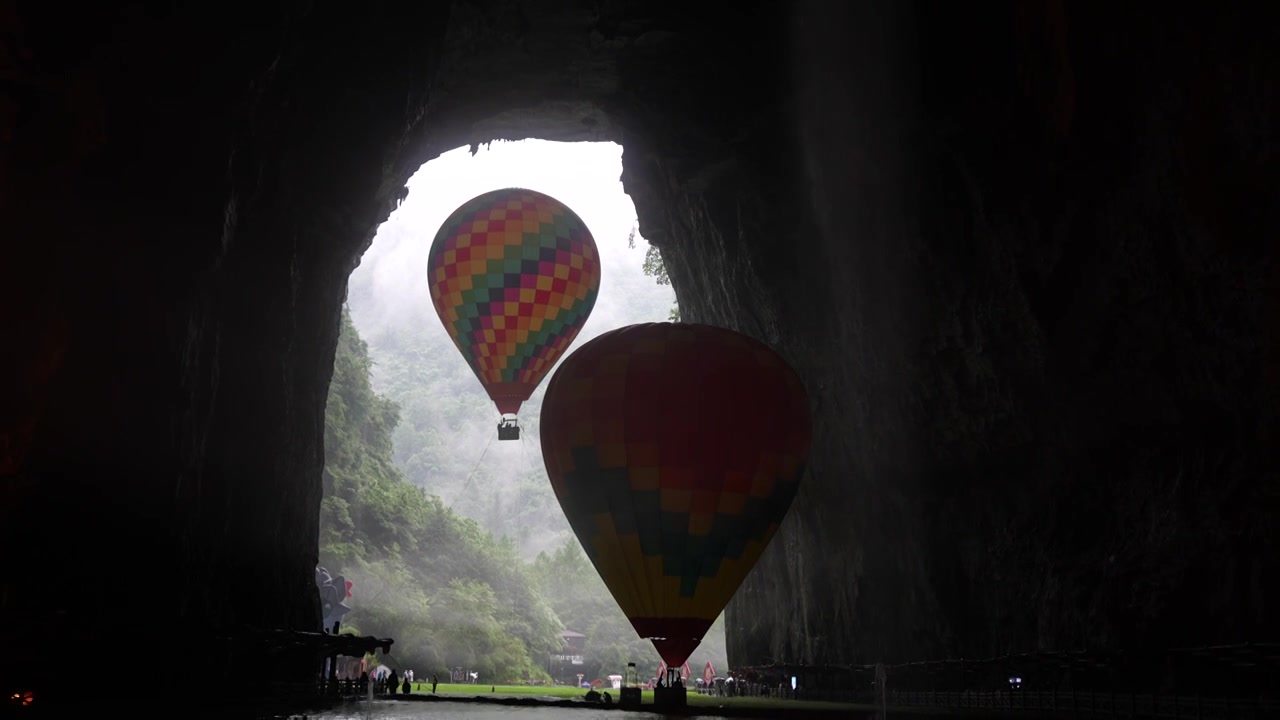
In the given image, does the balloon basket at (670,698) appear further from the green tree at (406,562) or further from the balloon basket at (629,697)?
the green tree at (406,562)

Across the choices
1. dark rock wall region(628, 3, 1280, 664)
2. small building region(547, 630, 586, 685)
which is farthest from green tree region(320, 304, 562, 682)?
dark rock wall region(628, 3, 1280, 664)

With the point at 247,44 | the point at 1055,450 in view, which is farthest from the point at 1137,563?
the point at 247,44

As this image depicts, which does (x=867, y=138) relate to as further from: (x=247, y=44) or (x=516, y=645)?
(x=516, y=645)

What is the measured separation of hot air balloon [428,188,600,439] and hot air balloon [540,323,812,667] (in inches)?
541

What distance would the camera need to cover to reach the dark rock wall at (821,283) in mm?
14016

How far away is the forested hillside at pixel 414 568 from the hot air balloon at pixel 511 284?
34380mm

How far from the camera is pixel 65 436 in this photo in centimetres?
1370

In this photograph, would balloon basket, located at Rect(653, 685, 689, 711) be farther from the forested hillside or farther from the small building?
the small building

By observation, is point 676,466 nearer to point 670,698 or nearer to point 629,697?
point 670,698

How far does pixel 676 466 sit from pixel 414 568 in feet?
212

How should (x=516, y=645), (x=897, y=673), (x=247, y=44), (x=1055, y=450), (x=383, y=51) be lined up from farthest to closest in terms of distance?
(x=516, y=645), (x=383, y=51), (x=897, y=673), (x=1055, y=450), (x=247, y=44)

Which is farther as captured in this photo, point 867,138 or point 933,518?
point 867,138

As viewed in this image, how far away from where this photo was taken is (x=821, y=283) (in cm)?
2791

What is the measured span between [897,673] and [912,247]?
1060 cm
